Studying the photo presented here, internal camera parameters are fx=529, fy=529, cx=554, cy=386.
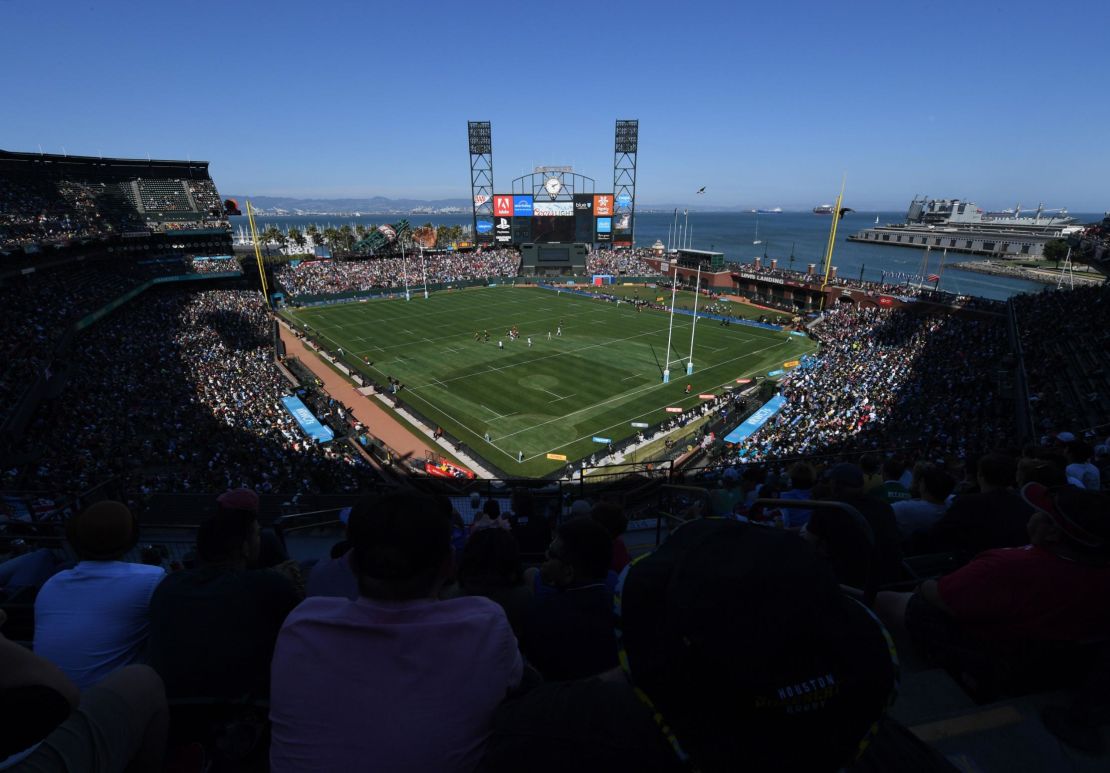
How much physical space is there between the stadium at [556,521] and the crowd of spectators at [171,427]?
0.21 m

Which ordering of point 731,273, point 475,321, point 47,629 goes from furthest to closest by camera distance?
point 731,273 < point 475,321 < point 47,629

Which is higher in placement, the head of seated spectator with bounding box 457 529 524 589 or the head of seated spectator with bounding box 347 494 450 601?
the head of seated spectator with bounding box 347 494 450 601

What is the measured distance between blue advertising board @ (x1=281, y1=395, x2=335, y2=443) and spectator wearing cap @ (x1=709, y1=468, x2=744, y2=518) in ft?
63.4

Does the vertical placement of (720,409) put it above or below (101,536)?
below

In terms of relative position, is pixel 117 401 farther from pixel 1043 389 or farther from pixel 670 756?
pixel 1043 389

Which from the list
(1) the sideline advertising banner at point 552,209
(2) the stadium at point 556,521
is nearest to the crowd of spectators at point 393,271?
(1) the sideline advertising banner at point 552,209

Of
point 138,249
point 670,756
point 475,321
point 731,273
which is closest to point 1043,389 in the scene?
point 670,756

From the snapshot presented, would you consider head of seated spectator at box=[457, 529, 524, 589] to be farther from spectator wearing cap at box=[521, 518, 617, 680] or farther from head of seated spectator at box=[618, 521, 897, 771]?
head of seated spectator at box=[618, 521, 897, 771]

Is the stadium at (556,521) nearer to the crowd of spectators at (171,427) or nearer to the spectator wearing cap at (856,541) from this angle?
the spectator wearing cap at (856,541)

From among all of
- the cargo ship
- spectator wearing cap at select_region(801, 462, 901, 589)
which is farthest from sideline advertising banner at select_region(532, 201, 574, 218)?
the cargo ship

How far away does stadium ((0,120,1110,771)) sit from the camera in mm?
1719

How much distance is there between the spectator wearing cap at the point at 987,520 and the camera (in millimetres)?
4344

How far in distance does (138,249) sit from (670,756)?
7674 centimetres

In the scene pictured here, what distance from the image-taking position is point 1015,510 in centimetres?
440
